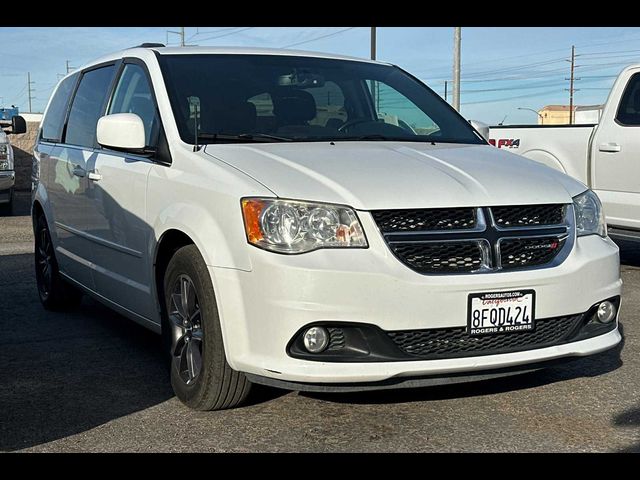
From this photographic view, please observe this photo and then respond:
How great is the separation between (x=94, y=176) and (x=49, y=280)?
1.70 metres

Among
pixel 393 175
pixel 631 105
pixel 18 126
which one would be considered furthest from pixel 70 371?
pixel 18 126

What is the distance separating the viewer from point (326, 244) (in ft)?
12.0

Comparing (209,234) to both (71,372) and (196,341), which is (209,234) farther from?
(71,372)

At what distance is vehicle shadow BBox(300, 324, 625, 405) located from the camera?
4348 millimetres

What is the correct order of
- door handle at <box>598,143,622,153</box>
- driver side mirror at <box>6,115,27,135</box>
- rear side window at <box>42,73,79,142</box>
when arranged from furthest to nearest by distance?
driver side mirror at <box>6,115,27,135</box> < door handle at <box>598,143,622,153</box> < rear side window at <box>42,73,79,142</box>

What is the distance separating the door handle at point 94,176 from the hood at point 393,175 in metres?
1.21

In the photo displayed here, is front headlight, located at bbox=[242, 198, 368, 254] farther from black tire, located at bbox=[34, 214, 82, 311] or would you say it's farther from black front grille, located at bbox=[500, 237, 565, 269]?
black tire, located at bbox=[34, 214, 82, 311]

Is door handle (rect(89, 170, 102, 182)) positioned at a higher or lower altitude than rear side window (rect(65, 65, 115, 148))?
lower

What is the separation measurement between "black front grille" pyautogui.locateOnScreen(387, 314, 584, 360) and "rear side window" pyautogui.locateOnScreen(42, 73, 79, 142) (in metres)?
3.73

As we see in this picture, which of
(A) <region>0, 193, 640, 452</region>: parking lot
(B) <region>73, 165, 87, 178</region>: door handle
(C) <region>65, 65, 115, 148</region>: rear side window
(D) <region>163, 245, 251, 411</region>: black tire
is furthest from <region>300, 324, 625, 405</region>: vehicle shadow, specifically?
(C) <region>65, 65, 115, 148</region>: rear side window

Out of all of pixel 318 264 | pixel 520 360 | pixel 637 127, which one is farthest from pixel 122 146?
pixel 637 127

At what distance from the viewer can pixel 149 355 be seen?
17.5ft

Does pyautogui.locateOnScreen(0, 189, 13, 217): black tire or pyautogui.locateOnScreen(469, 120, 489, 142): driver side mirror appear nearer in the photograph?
pyautogui.locateOnScreen(469, 120, 489, 142): driver side mirror

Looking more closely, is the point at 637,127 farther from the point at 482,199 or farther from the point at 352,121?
the point at 482,199
